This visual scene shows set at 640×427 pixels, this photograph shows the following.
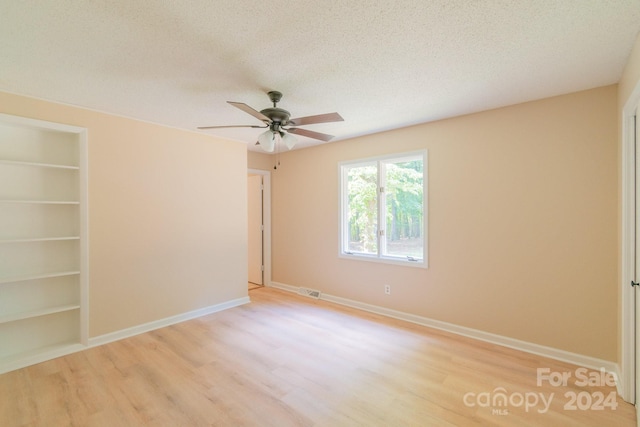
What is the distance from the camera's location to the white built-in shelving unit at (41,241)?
257 centimetres

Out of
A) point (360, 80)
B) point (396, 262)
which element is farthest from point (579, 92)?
point (396, 262)

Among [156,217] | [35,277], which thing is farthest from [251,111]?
[35,277]

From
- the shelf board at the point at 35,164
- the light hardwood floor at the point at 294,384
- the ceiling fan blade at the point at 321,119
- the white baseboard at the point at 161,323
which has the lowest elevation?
the light hardwood floor at the point at 294,384

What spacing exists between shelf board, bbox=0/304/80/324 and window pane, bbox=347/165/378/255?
3.39 meters

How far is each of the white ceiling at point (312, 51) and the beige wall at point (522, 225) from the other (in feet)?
1.20

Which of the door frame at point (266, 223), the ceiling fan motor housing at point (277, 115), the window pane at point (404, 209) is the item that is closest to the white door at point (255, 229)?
the door frame at point (266, 223)

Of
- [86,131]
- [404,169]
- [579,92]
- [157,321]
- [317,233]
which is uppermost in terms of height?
[579,92]

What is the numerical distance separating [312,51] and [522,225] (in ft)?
8.53

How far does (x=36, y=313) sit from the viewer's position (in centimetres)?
261

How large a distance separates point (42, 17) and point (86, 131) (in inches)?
63.7

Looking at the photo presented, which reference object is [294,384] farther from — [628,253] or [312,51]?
[628,253]

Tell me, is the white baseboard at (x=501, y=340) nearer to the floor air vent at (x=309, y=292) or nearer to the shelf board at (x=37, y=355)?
the floor air vent at (x=309, y=292)

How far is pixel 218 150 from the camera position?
4.03m

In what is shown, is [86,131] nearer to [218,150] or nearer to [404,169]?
[218,150]
